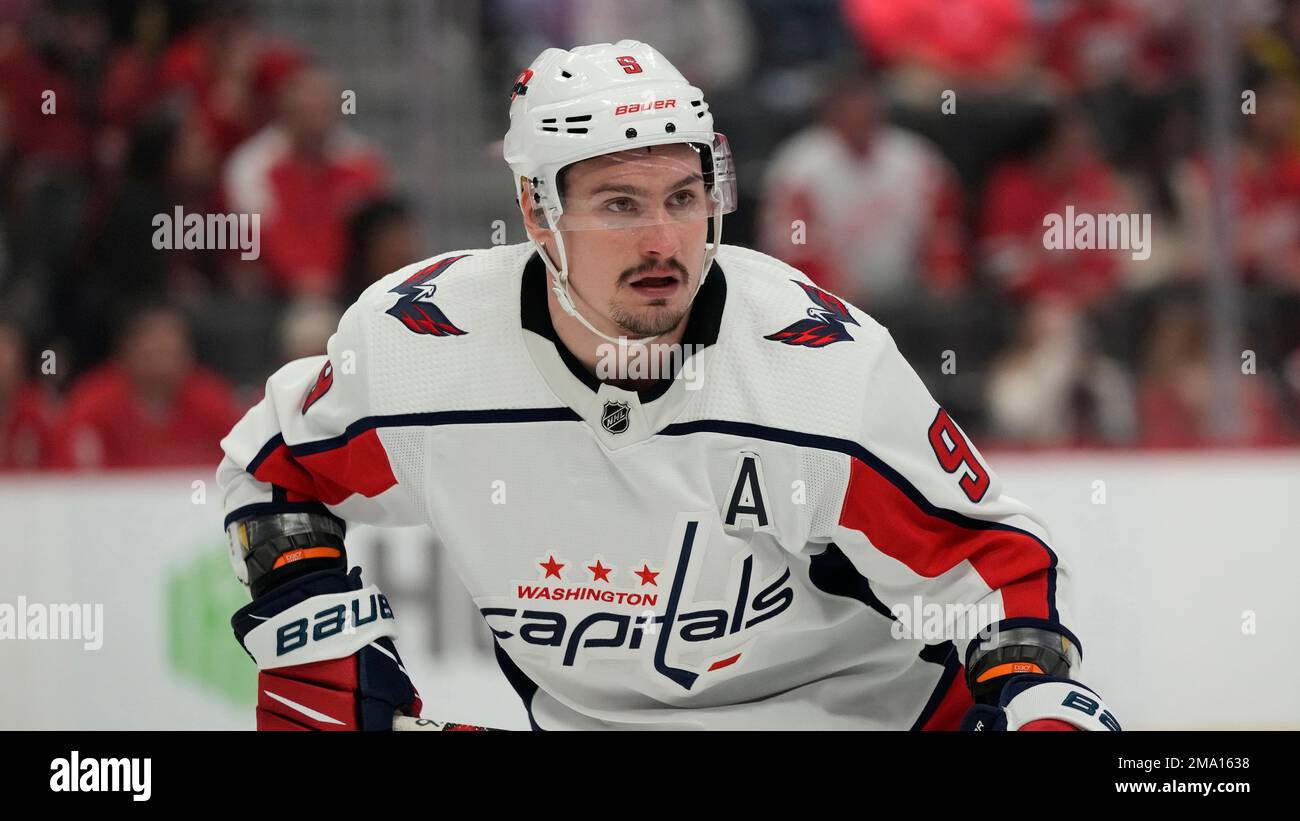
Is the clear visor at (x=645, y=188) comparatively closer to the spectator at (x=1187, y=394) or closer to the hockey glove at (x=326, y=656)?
the hockey glove at (x=326, y=656)

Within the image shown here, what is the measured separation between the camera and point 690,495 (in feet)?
8.45

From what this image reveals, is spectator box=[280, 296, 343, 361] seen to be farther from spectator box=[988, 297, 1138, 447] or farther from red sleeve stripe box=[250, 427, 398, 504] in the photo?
spectator box=[988, 297, 1138, 447]

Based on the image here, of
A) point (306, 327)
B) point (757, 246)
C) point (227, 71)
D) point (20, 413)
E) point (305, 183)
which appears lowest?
point (20, 413)

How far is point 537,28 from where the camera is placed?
471 cm

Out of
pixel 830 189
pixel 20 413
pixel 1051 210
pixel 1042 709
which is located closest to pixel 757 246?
pixel 830 189

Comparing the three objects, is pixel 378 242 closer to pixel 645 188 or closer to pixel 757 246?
pixel 757 246

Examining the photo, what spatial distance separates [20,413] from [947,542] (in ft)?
9.40

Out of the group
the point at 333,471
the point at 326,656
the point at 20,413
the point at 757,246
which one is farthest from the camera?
the point at 757,246

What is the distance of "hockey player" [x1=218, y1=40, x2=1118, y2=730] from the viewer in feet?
8.24

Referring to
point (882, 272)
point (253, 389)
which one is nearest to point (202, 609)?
point (253, 389)

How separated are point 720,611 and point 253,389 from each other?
223 cm

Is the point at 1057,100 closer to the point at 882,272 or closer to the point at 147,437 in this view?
the point at 882,272

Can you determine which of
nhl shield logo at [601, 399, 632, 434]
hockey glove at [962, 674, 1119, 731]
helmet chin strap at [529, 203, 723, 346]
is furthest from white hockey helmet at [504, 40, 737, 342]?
hockey glove at [962, 674, 1119, 731]

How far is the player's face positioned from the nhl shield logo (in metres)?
0.12
